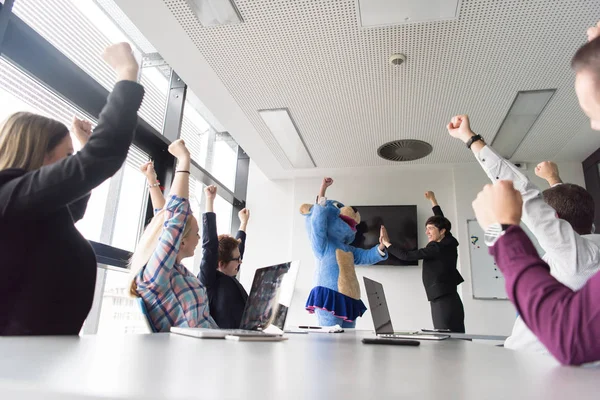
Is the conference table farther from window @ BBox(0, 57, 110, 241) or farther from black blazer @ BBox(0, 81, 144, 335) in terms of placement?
window @ BBox(0, 57, 110, 241)

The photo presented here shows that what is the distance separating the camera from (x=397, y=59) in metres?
2.86

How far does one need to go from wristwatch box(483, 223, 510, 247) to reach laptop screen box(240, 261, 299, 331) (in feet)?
2.52

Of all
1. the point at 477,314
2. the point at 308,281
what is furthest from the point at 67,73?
the point at 477,314

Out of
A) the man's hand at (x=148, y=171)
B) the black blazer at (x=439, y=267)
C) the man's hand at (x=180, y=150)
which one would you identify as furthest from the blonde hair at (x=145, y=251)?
the black blazer at (x=439, y=267)

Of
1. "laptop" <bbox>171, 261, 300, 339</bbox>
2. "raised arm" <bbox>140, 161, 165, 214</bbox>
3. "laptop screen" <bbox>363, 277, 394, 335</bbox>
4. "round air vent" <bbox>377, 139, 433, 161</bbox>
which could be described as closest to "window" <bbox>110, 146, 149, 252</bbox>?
"raised arm" <bbox>140, 161, 165, 214</bbox>

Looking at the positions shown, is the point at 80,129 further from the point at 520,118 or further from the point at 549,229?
the point at 520,118

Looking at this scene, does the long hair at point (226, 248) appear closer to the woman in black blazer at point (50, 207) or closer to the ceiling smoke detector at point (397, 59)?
the woman in black blazer at point (50, 207)

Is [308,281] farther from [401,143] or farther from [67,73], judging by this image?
[67,73]

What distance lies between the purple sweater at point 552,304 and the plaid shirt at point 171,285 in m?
1.06

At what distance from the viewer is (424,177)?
197 inches

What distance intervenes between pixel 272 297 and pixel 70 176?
80 cm

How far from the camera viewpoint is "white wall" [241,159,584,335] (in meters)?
4.58

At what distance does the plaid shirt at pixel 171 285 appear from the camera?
55.8 inches

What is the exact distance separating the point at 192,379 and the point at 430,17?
255 cm
